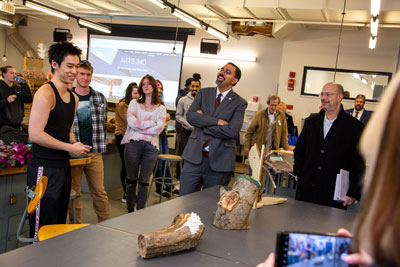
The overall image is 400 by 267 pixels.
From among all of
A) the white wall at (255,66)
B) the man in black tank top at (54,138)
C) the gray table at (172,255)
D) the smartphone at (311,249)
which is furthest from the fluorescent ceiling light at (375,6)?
the smartphone at (311,249)

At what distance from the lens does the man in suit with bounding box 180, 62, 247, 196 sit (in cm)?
328

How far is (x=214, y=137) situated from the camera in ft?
10.9

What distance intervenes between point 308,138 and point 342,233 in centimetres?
252

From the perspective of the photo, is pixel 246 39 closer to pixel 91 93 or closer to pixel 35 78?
pixel 35 78

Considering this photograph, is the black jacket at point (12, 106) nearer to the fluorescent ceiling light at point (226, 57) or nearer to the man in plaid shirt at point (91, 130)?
the man in plaid shirt at point (91, 130)

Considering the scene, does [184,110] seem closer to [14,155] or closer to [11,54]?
[14,155]

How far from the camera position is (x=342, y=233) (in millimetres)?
847

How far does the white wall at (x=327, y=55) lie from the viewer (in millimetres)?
9148

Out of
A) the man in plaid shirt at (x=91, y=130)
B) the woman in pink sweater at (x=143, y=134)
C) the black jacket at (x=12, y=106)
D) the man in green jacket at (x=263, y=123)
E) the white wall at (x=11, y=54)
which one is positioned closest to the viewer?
the man in plaid shirt at (x=91, y=130)

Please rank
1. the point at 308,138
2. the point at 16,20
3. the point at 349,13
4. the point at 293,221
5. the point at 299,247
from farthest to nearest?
the point at 16,20 < the point at 349,13 < the point at 308,138 < the point at 293,221 < the point at 299,247

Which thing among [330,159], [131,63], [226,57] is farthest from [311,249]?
[131,63]

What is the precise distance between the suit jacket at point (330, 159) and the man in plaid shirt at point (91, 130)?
1828 mm

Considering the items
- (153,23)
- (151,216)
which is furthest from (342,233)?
(153,23)

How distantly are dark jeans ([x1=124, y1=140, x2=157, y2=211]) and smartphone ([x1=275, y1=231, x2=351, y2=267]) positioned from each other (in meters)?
3.43
